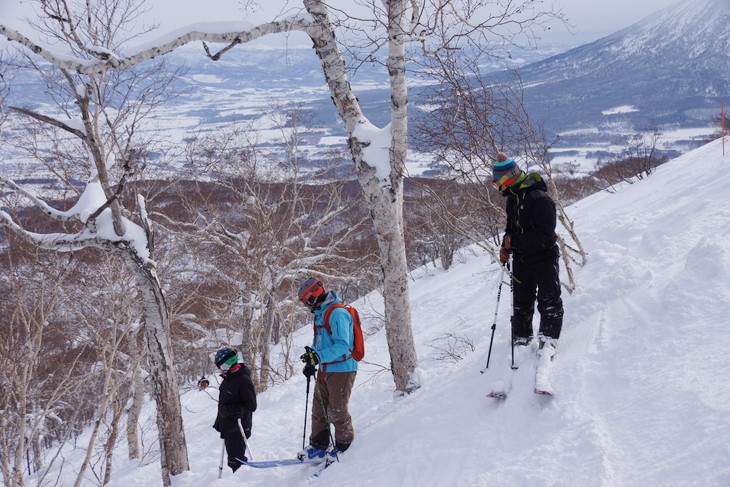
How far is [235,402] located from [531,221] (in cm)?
388

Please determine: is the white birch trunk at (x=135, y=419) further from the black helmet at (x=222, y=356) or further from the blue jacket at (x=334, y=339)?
the blue jacket at (x=334, y=339)

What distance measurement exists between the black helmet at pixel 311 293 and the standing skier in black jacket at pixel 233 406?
1599mm

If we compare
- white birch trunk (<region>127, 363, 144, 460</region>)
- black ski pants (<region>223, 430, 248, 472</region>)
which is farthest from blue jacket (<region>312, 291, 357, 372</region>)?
white birch trunk (<region>127, 363, 144, 460</region>)

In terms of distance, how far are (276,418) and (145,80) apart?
5.59 meters

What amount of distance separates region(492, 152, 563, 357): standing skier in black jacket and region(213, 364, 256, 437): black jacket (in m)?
3.10

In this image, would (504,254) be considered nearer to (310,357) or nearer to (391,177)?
(391,177)

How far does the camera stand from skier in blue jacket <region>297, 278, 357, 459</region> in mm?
4328

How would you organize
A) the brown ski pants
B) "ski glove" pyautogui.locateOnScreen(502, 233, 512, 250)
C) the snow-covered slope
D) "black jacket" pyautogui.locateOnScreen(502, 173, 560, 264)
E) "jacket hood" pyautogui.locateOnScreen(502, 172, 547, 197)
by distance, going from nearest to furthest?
the snow-covered slope < "black jacket" pyautogui.locateOnScreen(502, 173, 560, 264) < "jacket hood" pyautogui.locateOnScreen(502, 172, 547, 197) < "ski glove" pyautogui.locateOnScreen(502, 233, 512, 250) < the brown ski pants

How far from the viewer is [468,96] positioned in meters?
6.04

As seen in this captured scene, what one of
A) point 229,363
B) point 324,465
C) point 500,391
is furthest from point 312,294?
point 500,391

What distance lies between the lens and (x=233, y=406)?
5387 mm

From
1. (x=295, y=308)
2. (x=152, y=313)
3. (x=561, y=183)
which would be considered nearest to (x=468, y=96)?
(x=152, y=313)

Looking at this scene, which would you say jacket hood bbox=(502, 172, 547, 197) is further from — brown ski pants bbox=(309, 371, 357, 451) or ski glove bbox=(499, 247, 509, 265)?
brown ski pants bbox=(309, 371, 357, 451)

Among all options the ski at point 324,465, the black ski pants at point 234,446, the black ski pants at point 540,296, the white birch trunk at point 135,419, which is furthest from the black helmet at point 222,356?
the white birch trunk at point 135,419
